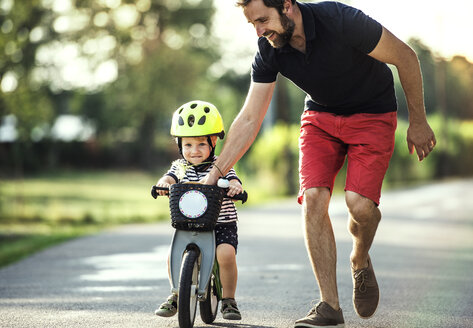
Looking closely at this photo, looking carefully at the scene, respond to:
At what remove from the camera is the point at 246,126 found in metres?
5.24

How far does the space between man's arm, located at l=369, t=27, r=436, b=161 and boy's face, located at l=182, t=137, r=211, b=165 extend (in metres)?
1.21

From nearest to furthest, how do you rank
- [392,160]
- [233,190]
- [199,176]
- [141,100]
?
[233,190] → [199,176] → [392,160] → [141,100]

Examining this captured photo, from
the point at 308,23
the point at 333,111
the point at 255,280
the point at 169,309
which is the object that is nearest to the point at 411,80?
the point at 333,111

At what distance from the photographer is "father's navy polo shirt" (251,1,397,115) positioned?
483 centimetres

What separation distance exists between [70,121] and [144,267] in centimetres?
5733

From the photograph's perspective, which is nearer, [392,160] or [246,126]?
[246,126]

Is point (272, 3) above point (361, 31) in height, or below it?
above

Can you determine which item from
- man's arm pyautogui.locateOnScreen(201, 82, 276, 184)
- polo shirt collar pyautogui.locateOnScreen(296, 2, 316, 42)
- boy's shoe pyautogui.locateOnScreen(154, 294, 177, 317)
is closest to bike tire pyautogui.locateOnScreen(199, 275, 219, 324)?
boy's shoe pyautogui.locateOnScreen(154, 294, 177, 317)

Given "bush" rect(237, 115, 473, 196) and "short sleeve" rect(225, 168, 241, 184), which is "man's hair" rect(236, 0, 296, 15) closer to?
"short sleeve" rect(225, 168, 241, 184)

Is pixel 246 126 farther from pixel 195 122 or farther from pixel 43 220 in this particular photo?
pixel 43 220

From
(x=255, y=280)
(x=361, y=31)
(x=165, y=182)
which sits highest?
(x=361, y=31)

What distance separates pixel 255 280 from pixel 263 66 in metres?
2.94

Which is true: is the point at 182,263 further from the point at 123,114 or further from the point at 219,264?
the point at 123,114

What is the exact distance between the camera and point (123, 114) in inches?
2190
